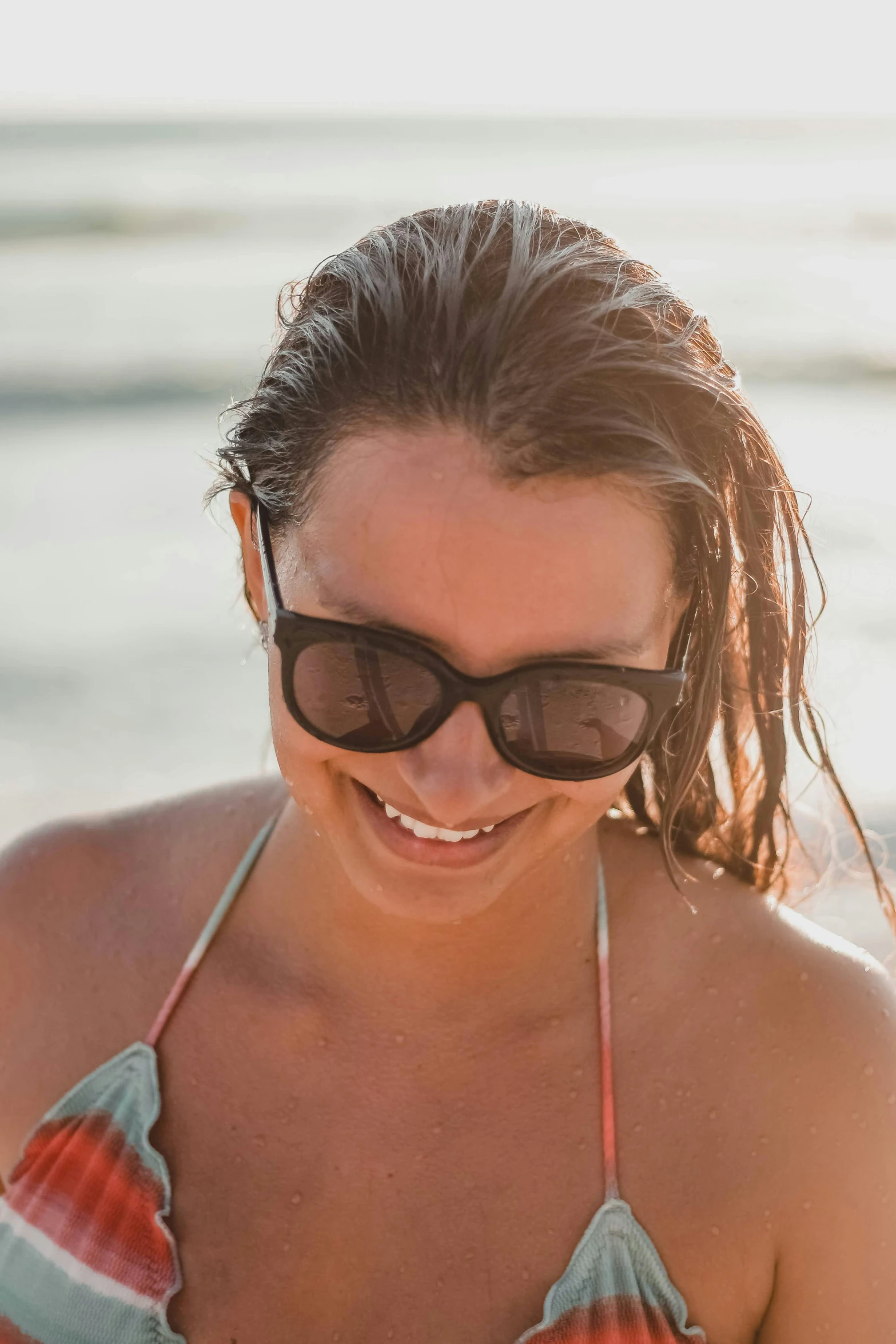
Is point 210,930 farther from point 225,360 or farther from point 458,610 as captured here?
point 225,360

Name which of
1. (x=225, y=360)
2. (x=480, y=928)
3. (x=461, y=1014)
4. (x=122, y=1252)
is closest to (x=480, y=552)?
(x=480, y=928)

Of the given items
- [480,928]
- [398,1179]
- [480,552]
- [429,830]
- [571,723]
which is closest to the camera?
[480,552]

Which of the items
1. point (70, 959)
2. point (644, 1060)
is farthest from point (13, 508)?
point (644, 1060)

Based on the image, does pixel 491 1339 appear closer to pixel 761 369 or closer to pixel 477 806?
pixel 477 806

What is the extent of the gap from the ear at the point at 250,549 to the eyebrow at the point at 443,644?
29 cm

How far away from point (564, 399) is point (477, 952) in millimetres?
926

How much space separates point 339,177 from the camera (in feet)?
69.2

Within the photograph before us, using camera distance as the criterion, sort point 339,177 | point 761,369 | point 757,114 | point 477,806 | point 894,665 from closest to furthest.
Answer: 1. point 477,806
2. point 894,665
3. point 761,369
4. point 339,177
5. point 757,114

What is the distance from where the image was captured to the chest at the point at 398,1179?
1956 millimetres

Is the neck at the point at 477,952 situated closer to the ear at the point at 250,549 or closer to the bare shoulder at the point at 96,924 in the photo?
the bare shoulder at the point at 96,924

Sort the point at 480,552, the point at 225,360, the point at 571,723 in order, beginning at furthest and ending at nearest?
1. the point at 225,360
2. the point at 571,723
3. the point at 480,552

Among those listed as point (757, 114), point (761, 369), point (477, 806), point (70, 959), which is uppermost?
point (757, 114)

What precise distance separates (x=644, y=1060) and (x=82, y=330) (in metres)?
11.6

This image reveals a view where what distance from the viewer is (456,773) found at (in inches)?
71.7
